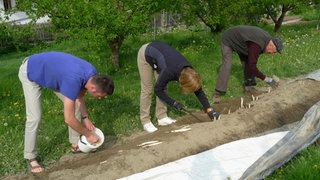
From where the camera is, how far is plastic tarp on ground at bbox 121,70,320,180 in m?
2.96

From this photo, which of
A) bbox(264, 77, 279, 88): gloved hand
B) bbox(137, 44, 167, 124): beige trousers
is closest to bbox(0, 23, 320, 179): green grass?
bbox(137, 44, 167, 124): beige trousers

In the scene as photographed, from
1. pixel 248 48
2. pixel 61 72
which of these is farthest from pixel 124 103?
pixel 61 72

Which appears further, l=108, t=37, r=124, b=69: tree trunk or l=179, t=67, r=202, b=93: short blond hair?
l=108, t=37, r=124, b=69: tree trunk

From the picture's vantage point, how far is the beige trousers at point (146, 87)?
471 cm

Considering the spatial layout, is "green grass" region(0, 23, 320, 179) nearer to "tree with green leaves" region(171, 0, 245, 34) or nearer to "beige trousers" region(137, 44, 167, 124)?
"beige trousers" region(137, 44, 167, 124)

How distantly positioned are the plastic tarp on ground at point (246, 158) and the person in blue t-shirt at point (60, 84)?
920 mm

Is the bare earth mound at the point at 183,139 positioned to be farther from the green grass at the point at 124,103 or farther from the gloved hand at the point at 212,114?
the green grass at the point at 124,103

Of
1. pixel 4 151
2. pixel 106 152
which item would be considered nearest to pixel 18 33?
pixel 4 151

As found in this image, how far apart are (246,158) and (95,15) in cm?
415

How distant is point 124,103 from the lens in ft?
19.9

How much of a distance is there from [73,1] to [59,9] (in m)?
0.35

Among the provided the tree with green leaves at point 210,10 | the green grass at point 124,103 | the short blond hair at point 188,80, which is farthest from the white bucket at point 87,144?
the tree with green leaves at point 210,10

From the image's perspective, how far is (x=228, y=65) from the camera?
6.07 metres

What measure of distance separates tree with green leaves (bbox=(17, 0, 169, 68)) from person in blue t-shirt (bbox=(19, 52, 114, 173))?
278 centimetres
